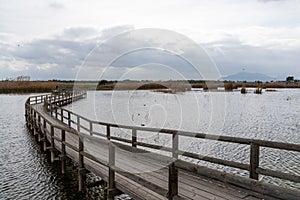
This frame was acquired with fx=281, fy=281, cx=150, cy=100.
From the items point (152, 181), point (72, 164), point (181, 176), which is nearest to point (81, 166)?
point (152, 181)

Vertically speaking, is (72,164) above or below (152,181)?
below

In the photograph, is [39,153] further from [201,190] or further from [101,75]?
[201,190]

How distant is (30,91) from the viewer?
1976 inches

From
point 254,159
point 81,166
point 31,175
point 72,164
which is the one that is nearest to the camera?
point 254,159

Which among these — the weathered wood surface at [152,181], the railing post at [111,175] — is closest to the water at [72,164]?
the weathered wood surface at [152,181]

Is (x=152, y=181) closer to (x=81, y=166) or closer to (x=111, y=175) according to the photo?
(x=111, y=175)

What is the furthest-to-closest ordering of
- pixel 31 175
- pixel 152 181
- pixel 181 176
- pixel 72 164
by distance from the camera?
pixel 72 164 < pixel 31 175 < pixel 181 176 < pixel 152 181

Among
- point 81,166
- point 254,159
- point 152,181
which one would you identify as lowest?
point 81,166

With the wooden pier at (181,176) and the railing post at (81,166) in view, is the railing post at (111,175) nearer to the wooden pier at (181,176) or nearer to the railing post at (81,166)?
the wooden pier at (181,176)

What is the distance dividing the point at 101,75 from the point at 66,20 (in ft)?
52.5

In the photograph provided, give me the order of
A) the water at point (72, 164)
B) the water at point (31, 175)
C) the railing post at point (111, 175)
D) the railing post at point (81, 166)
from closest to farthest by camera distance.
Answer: the railing post at point (111, 175), the railing post at point (81, 166), the water at point (31, 175), the water at point (72, 164)


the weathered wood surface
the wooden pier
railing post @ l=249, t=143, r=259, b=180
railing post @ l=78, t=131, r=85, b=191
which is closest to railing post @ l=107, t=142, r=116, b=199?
the wooden pier

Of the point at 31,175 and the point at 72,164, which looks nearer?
the point at 31,175

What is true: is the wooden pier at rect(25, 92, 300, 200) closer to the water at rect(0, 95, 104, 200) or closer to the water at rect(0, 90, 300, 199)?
the water at rect(0, 95, 104, 200)
